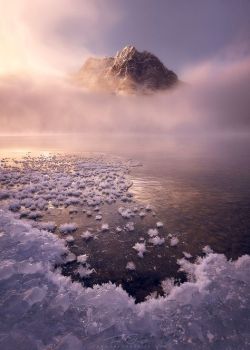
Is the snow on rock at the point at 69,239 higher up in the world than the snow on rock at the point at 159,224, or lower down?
lower down

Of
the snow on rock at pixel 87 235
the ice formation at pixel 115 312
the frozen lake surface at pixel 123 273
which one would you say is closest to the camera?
the ice formation at pixel 115 312

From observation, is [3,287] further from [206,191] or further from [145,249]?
[206,191]

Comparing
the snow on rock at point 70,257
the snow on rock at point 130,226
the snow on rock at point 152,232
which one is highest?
the snow on rock at point 152,232

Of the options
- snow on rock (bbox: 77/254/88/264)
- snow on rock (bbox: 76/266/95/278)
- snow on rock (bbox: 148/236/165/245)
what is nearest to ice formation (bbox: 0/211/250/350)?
snow on rock (bbox: 76/266/95/278)

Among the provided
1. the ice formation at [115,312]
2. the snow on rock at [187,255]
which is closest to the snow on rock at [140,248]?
the snow on rock at [187,255]

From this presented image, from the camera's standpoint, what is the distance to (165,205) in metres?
12.8

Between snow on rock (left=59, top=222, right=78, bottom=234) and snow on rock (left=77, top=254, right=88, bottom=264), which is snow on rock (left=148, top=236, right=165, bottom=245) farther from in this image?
snow on rock (left=59, top=222, right=78, bottom=234)

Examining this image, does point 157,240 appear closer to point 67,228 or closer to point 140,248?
point 140,248

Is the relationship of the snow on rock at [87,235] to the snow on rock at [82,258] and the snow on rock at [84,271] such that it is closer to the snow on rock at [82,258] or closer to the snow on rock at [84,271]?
the snow on rock at [82,258]

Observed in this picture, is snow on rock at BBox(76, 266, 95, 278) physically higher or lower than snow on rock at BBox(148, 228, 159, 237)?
lower

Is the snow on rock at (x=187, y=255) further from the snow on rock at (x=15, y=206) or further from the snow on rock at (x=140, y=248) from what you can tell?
the snow on rock at (x=15, y=206)

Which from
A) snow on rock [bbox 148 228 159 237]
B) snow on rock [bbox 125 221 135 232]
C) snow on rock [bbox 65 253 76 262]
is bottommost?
snow on rock [bbox 65 253 76 262]

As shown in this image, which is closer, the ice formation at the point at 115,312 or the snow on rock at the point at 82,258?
the ice formation at the point at 115,312

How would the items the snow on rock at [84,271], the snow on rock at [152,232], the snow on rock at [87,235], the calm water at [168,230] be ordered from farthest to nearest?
the snow on rock at [152,232] < the snow on rock at [87,235] < the calm water at [168,230] < the snow on rock at [84,271]
